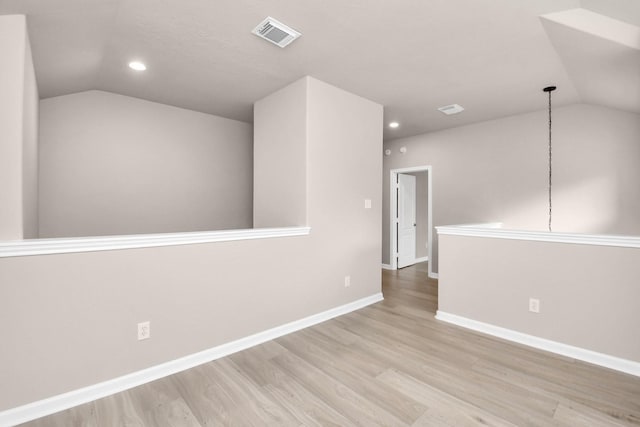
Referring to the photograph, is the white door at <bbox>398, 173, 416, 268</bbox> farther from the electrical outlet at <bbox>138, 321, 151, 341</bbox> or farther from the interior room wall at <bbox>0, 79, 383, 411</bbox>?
the electrical outlet at <bbox>138, 321, 151, 341</bbox>

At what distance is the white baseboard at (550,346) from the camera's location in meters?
2.29

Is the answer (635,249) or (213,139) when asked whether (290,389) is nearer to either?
(635,249)

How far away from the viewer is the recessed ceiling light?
9.16 feet

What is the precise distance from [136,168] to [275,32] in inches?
104

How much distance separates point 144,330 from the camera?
2162mm

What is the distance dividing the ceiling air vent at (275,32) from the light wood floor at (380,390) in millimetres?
2667

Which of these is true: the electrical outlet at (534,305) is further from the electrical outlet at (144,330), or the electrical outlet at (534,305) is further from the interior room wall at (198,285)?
the electrical outlet at (144,330)

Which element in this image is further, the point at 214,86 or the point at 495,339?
the point at 214,86

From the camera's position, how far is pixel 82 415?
180 cm

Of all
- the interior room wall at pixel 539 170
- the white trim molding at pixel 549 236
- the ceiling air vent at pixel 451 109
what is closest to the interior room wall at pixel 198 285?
the ceiling air vent at pixel 451 109

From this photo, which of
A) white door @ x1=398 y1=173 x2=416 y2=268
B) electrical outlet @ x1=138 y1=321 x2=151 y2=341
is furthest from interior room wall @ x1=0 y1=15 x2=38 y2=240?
white door @ x1=398 y1=173 x2=416 y2=268

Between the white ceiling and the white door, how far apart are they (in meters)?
2.45

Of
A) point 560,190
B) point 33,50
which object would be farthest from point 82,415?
point 560,190

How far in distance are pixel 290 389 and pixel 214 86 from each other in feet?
10.3
